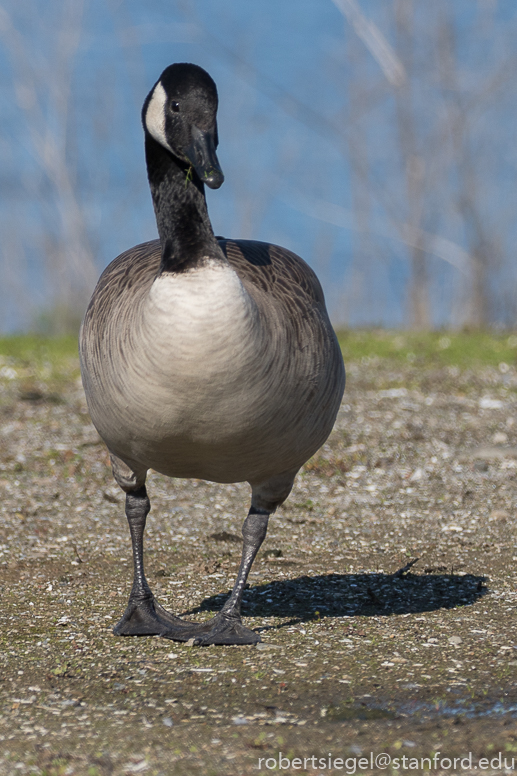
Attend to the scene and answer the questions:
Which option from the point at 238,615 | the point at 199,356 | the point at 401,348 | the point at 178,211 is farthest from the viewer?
the point at 401,348

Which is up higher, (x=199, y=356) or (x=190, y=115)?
(x=190, y=115)

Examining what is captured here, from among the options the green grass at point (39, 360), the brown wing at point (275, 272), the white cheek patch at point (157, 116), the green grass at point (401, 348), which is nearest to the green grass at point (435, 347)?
the green grass at point (401, 348)

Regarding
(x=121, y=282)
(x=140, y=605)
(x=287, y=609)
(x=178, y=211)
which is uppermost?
(x=178, y=211)

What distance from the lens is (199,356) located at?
11.9 ft

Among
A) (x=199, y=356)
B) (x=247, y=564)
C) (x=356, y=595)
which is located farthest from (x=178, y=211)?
(x=356, y=595)

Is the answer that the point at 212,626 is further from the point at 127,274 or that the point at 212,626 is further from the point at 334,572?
the point at 127,274

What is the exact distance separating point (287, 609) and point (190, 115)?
2.75 meters

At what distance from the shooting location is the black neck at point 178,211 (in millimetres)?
3865

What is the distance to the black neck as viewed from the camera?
387 centimetres

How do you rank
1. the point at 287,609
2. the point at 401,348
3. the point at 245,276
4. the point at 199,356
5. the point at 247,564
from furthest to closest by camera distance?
the point at 401,348 < the point at 287,609 < the point at 247,564 < the point at 245,276 < the point at 199,356

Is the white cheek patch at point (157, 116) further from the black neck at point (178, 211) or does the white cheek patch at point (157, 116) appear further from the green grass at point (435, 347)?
the green grass at point (435, 347)

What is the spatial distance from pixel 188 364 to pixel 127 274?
1111mm

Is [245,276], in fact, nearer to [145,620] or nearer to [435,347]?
[145,620]

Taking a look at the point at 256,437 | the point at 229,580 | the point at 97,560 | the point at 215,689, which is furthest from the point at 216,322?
the point at 97,560
